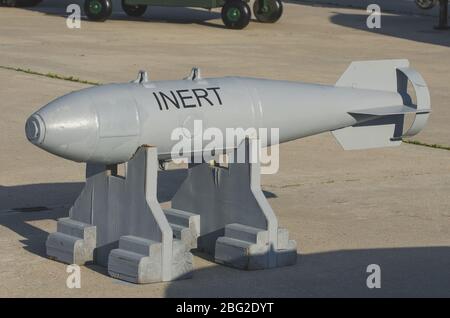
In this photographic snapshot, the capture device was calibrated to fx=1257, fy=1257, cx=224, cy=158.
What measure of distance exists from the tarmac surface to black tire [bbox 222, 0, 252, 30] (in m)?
0.33

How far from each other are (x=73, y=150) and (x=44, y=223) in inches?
68.9

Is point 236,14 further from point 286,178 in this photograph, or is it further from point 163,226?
point 163,226

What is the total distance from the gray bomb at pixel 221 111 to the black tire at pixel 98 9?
1708cm

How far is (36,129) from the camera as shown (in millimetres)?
9719

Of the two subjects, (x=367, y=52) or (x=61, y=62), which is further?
(x=367, y=52)

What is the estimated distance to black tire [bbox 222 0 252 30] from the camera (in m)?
27.6

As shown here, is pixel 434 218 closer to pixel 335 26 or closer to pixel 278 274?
pixel 278 274

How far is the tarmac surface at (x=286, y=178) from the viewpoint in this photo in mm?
9578

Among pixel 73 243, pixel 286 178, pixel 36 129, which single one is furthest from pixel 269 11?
pixel 36 129

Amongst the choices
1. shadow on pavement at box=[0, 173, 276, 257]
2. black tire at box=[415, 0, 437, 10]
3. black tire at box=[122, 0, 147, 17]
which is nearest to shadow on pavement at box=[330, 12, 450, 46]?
black tire at box=[415, 0, 437, 10]

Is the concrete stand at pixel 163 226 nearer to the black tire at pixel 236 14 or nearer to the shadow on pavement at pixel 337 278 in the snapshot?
the shadow on pavement at pixel 337 278

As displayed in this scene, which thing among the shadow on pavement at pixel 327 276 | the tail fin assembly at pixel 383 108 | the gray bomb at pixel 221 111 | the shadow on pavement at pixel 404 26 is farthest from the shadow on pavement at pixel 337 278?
the shadow on pavement at pixel 404 26

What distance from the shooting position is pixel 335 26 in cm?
2952

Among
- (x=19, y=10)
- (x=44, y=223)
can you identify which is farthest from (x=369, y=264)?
(x=19, y=10)
